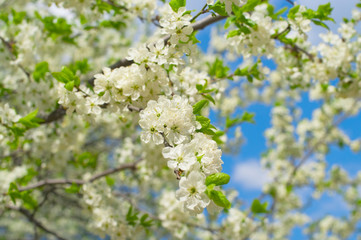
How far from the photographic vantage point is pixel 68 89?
7.66ft

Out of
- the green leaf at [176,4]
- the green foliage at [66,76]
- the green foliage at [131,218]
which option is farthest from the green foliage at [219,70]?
the green foliage at [131,218]

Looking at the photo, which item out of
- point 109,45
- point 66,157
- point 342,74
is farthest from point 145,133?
point 109,45

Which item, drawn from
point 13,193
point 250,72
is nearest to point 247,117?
point 250,72

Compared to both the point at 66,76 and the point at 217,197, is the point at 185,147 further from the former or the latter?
the point at 66,76

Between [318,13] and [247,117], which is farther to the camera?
[247,117]

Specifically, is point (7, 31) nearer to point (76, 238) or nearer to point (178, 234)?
point (178, 234)

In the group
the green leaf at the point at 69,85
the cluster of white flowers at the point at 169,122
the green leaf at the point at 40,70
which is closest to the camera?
the cluster of white flowers at the point at 169,122

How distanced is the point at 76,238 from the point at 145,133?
16510mm

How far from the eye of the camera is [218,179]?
1.60m

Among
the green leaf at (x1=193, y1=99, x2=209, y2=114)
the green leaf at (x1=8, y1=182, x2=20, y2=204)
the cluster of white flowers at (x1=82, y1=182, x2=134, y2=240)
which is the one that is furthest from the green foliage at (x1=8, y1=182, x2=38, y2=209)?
the green leaf at (x1=193, y1=99, x2=209, y2=114)

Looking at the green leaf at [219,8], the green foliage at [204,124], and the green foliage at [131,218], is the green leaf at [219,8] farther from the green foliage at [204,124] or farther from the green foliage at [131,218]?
the green foliage at [131,218]

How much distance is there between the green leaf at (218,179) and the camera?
5.21 ft

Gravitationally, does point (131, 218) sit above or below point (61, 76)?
below

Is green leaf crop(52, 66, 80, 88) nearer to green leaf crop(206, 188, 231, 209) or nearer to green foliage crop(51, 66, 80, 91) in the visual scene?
green foliage crop(51, 66, 80, 91)
